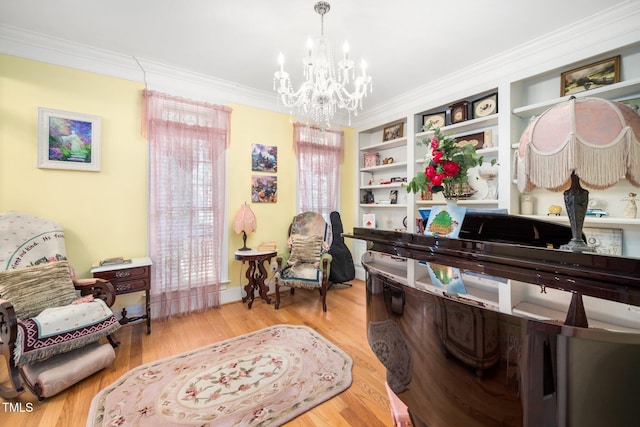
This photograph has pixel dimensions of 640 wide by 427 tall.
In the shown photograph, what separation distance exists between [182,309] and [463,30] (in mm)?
4185

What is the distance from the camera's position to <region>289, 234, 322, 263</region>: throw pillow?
345 centimetres

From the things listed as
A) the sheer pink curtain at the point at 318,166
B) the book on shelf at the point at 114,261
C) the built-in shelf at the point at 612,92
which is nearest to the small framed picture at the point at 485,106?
the built-in shelf at the point at 612,92

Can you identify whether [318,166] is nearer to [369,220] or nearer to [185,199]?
[369,220]

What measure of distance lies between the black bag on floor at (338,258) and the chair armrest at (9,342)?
3.13m

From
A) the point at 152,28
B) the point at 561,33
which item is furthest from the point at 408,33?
the point at 152,28

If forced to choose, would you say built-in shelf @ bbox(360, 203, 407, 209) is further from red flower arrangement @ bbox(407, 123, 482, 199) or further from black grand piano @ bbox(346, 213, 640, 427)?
black grand piano @ bbox(346, 213, 640, 427)

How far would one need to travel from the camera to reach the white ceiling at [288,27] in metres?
1.95

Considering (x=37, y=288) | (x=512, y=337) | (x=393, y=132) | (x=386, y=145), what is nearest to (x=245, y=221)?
(x=37, y=288)

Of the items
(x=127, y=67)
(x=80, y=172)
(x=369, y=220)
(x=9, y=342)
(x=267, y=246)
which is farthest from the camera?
(x=369, y=220)

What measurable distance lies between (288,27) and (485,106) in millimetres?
2369

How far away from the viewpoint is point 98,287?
218cm

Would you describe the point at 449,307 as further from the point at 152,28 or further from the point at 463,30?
the point at 152,28

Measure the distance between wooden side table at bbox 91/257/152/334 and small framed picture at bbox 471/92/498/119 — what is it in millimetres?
4073

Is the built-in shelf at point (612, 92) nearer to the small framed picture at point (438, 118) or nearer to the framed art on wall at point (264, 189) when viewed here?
the small framed picture at point (438, 118)
